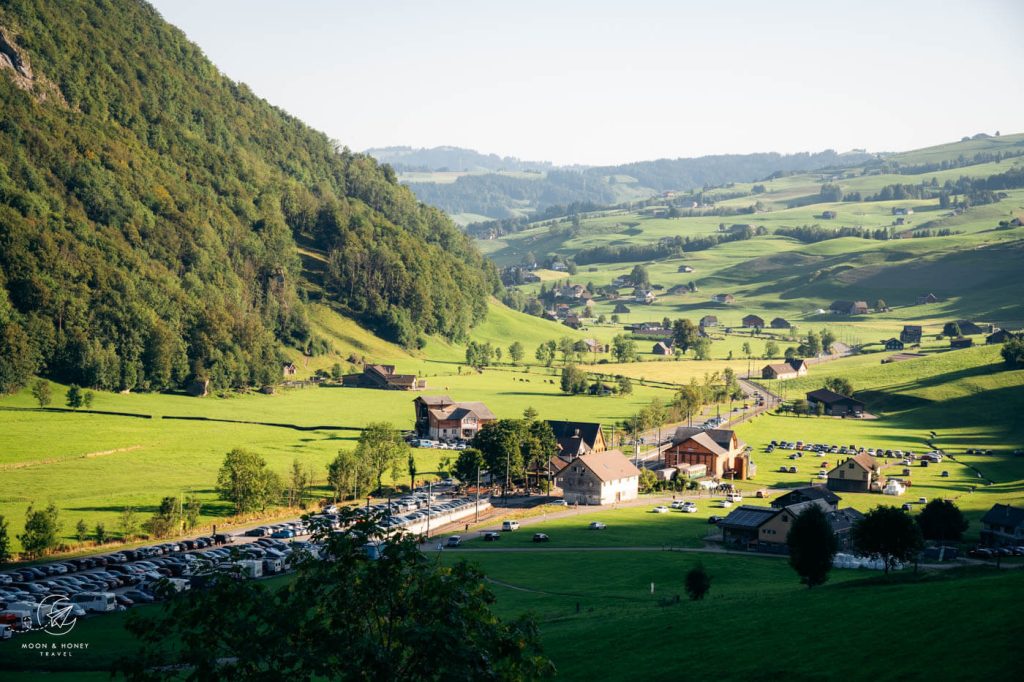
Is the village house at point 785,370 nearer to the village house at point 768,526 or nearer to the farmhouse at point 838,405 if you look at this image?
the farmhouse at point 838,405

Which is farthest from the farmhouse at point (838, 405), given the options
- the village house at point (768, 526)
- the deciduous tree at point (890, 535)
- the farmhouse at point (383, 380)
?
the deciduous tree at point (890, 535)

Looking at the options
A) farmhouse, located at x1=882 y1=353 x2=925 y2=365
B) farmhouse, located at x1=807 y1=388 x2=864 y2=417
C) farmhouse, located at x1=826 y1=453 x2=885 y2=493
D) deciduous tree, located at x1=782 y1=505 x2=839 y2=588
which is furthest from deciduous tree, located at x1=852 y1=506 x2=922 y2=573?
farmhouse, located at x1=882 y1=353 x2=925 y2=365

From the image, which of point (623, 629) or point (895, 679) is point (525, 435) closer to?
point (623, 629)

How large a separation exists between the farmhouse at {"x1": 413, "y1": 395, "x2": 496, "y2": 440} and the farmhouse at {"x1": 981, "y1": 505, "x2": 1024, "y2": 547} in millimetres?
59643

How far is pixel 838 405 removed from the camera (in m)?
145

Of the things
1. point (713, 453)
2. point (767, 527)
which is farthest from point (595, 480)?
point (767, 527)

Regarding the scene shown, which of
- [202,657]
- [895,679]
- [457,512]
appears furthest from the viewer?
[457,512]

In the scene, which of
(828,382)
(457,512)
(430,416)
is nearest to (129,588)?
(457,512)

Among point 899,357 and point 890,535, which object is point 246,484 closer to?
point 890,535

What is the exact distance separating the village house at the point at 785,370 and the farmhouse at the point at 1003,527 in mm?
101601

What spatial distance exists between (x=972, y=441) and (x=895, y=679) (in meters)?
96.6

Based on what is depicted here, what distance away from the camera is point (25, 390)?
12388 cm

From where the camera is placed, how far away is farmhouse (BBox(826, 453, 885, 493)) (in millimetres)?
96062

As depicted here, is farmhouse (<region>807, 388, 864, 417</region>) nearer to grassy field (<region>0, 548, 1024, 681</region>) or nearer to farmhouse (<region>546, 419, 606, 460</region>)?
farmhouse (<region>546, 419, 606, 460</region>)
